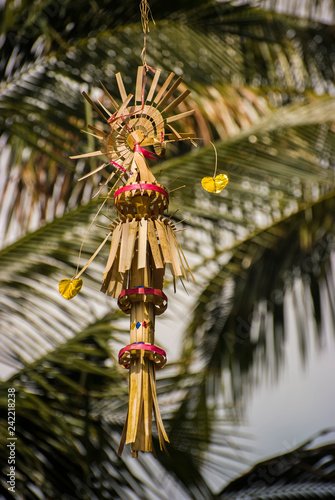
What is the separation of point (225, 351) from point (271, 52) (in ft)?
7.64

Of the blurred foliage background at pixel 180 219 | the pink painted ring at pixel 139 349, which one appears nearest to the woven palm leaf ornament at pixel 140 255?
the pink painted ring at pixel 139 349

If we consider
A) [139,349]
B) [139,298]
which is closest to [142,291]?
[139,298]

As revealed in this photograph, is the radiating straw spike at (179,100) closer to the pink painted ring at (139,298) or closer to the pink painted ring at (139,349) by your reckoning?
the pink painted ring at (139,298)

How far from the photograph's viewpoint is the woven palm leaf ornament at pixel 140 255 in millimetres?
1792

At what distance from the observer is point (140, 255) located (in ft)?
6.06

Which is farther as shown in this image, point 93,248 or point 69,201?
point 69,201

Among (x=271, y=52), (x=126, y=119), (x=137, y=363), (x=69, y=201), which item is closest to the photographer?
(x=137, y=363)

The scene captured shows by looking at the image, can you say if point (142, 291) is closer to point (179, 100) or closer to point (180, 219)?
point (179, 100)

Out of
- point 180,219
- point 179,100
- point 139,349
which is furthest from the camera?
point 180,219

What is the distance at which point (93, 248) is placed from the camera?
3646 millimetres

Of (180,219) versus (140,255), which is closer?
(140,255)

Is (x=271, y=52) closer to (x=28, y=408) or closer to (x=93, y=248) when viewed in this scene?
(x=93, y=248)

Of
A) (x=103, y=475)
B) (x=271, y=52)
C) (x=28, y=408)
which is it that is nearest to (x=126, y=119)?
(x=28, y=408)

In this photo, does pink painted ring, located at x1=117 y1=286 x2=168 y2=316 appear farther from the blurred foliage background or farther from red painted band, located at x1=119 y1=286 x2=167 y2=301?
the blurred foliage background
